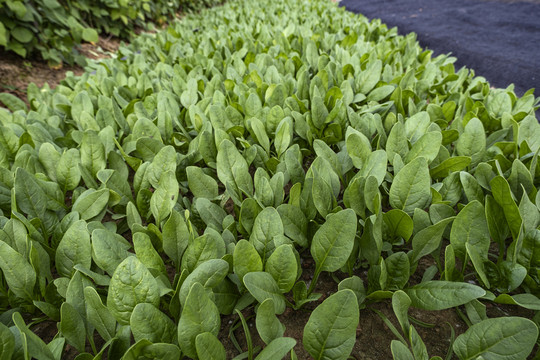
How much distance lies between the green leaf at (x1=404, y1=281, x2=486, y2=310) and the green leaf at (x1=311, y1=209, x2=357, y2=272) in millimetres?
220

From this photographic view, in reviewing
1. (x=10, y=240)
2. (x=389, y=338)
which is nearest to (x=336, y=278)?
(x=389, y=338)

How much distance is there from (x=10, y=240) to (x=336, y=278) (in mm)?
1030

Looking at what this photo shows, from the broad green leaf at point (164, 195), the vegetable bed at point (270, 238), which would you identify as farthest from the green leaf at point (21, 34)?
→ the broad green leaf at point (164, 195)

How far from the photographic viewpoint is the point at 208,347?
0.74 meters

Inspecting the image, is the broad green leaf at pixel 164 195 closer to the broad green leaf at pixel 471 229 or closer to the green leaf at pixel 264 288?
the green leaf at pixel 264 288

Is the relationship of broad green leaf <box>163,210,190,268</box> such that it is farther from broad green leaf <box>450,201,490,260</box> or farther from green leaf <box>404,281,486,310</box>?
broad green leaf <box>450,201,490,260</box>

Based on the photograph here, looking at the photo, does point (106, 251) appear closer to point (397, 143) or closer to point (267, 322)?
point (267, 322)

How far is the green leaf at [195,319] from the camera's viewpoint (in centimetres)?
73

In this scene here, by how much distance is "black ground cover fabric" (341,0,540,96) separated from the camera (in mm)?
3844

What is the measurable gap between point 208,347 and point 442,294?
610 mm

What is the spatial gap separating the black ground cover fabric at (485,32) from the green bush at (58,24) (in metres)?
5.20

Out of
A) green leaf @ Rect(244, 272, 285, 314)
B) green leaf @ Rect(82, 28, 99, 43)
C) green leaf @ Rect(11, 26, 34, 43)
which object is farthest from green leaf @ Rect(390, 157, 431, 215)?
green leaf @ Rect(82, 28, 99, 43)

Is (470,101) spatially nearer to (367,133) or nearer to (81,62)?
(367,133)

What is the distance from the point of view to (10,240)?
1.02 metres
